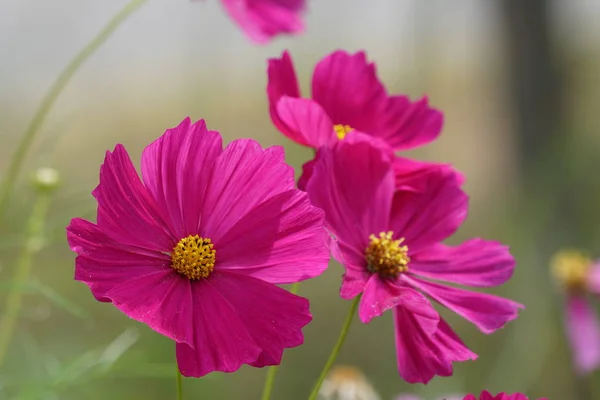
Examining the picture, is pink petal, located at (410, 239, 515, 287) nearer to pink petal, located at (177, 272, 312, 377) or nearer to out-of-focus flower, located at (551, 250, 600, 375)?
pink petal, located at (177, 272, 312, 377)

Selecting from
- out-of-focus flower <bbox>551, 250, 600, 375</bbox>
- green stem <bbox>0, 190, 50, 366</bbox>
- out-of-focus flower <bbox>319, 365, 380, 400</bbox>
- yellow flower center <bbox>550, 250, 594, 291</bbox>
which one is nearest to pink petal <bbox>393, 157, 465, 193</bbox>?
green stem <bbox>0, 190, 50, 366</bbox>

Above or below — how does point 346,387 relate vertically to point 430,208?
below

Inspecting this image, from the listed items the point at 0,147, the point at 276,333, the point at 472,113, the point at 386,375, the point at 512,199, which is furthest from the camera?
the point at 472,113

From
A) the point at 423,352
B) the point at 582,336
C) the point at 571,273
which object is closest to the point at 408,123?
the point at 423,352

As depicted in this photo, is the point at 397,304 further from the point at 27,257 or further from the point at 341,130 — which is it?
the point at 27,257

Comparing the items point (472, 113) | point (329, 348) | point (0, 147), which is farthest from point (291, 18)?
point (472, 113)

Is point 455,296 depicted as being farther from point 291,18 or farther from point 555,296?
point 555,296
